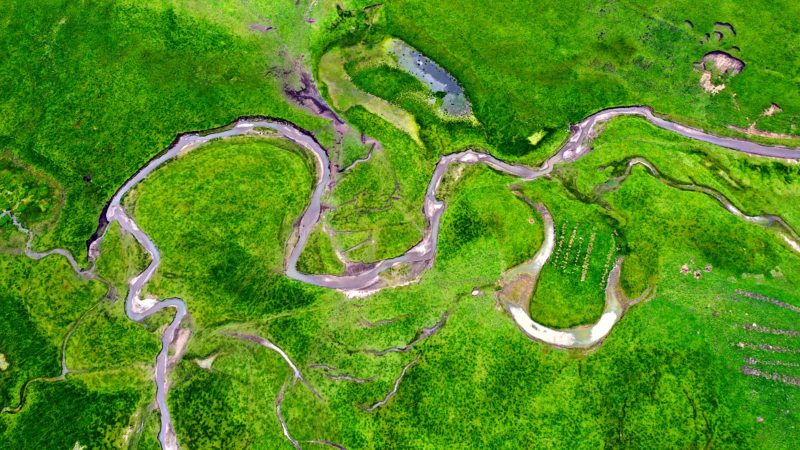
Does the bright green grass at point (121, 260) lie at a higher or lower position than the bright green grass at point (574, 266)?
higher

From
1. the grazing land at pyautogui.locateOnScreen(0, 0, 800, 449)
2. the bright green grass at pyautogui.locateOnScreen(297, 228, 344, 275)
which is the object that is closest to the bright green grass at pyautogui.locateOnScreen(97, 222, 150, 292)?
the grazing land at pyautogui.locateOnScreen(0, 0, 800, 449)

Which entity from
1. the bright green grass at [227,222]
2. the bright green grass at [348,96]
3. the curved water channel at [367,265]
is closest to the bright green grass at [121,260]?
the curved water channel at [367,265]

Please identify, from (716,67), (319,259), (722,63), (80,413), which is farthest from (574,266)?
(80,413)

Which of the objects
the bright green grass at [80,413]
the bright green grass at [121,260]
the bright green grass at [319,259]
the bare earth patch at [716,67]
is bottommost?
the bright green grass at [80,413]

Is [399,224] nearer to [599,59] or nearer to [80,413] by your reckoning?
[599,59]

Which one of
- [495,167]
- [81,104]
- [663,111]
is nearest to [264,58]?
[81,104]

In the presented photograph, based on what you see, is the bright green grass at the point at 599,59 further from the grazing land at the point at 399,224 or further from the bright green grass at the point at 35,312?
the bright green grass at the point at 35,312

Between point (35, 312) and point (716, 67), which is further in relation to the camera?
point (716, 67)
